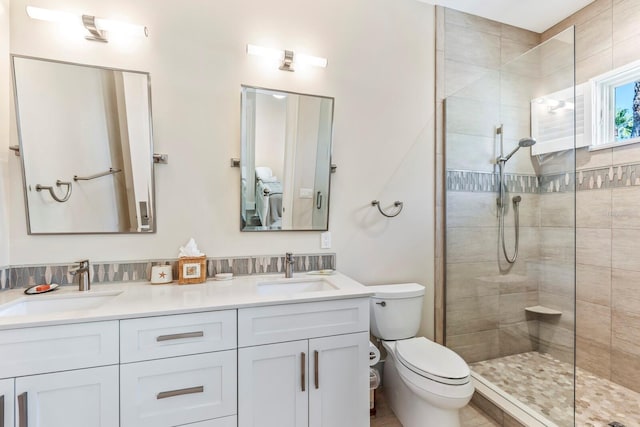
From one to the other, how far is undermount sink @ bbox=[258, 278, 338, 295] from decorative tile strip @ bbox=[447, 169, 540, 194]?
1.24 metres

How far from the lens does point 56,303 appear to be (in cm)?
129

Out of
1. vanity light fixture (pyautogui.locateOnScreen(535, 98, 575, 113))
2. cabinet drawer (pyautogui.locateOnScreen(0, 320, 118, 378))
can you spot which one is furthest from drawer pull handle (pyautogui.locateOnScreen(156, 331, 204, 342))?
vanity light fixture (pyautogui.locateOnScreen(535, 98, 575, 113))

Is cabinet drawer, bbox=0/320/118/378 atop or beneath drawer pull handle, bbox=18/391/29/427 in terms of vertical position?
atop

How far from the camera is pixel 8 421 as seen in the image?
95 cm

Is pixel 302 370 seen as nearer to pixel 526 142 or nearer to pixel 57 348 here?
pixel 57 348

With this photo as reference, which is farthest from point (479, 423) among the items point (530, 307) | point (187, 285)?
point (187, 285)

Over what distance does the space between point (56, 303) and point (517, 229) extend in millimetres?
2603

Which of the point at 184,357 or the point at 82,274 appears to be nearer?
the point at 184,357

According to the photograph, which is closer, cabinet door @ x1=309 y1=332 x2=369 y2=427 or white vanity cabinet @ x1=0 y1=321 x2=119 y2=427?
white vanity cabinet @ x1=0 y1=321 x2=119 y2=427

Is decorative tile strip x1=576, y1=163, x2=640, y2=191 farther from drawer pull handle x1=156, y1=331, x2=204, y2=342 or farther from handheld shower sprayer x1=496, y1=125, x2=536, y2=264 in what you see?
drawer pull handle x1=156, y1=331, x2=204, y2=342

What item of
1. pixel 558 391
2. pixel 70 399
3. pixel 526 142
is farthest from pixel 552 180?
pixel 70 399

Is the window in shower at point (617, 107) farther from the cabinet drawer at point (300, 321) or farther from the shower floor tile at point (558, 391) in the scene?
the cabinet drawer at point (300, 321)

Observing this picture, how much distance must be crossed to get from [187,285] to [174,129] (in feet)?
2.86

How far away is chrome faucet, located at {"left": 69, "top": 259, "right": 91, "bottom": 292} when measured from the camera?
4.48 feet
